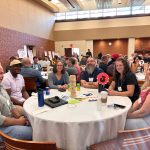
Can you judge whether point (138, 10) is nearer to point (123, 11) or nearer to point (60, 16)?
point (123, 11)

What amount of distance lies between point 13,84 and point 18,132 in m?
1.32

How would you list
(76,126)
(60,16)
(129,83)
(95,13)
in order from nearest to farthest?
(76,126)
(129,83)
(95,13)
(60,16)

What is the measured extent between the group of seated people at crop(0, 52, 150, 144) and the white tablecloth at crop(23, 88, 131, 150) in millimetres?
241

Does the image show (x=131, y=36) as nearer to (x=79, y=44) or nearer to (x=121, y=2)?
(x=121, y=2)

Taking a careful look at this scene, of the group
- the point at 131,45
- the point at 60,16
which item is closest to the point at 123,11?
the point at 131,45

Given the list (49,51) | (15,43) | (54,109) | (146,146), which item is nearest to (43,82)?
(54,109)

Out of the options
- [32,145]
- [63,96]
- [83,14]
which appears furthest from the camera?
[83,14]

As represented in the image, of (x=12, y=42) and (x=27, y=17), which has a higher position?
(x=27, y=17)

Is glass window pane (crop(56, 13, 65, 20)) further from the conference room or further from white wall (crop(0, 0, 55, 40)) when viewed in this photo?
the conference room

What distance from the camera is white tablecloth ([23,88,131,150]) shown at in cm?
161

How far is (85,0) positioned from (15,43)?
5674 mm

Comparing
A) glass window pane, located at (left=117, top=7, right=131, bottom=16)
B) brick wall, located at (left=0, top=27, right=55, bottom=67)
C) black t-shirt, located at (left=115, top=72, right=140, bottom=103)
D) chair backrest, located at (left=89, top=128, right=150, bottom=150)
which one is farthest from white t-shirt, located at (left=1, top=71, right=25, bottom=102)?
glass window pane, located at (left=117, top=7, right=131, bottom=16)

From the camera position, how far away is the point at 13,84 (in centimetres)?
300

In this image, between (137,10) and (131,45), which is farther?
(131,45)
